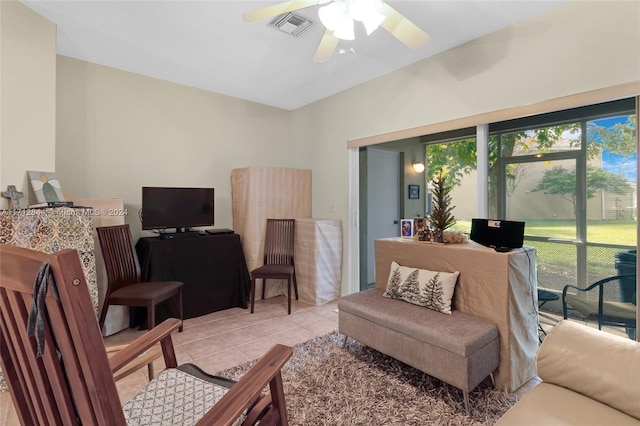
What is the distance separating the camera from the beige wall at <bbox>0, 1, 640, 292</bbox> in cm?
212

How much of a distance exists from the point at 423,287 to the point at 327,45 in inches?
73.2

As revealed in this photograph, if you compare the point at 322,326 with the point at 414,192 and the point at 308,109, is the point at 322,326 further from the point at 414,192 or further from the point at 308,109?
the point at 308,109

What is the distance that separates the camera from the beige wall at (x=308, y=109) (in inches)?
83.4

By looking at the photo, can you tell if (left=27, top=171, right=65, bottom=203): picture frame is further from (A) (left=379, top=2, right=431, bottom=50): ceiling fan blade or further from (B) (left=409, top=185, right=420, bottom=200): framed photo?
(B) (left=409, top=185, right=420, bottom=200): framed photo

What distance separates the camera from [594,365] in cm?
128

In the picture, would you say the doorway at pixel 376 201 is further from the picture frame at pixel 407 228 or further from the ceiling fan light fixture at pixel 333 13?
the ceiling fan light fixture at pixel 333 13

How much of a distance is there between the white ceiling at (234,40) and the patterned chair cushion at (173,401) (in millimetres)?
2376

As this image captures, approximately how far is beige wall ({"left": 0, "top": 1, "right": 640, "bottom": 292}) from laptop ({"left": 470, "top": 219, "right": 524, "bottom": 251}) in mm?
986

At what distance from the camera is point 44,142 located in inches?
93.6

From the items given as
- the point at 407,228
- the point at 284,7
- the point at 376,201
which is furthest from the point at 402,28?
the point at 376,201

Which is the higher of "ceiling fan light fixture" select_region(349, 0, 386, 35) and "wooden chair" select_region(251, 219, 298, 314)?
"ceiling fan light fixture" select_region(349, 0, 386, 35)

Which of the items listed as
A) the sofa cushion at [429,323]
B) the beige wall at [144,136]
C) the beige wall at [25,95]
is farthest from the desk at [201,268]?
the sofa cushion at [429,323]

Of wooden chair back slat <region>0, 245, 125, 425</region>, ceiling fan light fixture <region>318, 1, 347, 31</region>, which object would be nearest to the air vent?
ceiling fan light fixture <region>318, 1, 347, 31</region>

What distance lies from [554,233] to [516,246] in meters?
0.62
